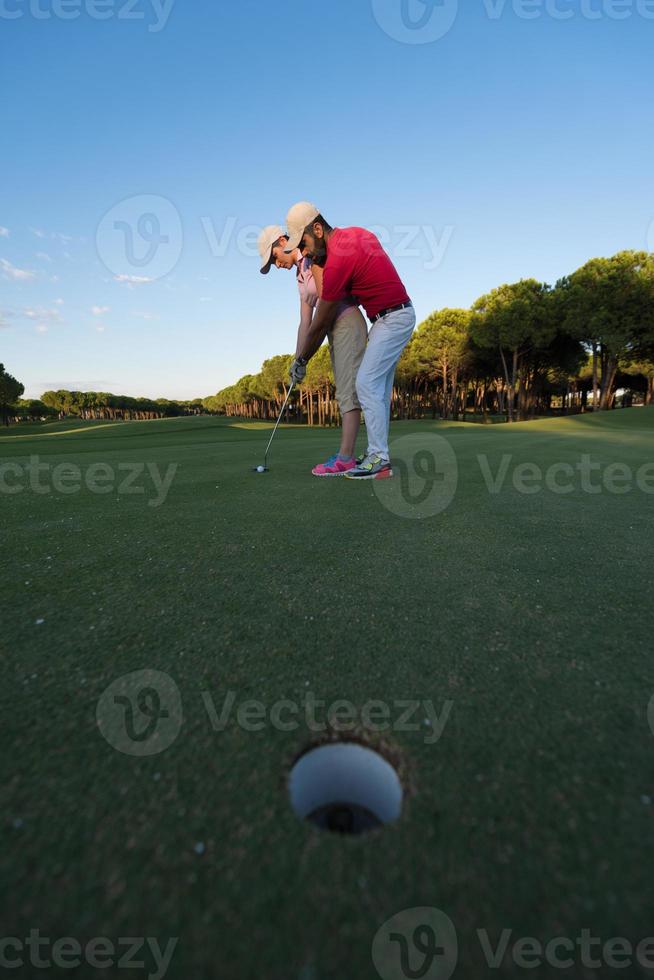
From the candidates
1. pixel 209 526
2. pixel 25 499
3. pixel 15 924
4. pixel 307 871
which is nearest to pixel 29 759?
pixel 15 924

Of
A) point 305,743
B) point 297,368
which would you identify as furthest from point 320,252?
point 305,743

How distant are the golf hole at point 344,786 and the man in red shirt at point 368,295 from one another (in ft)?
10.0

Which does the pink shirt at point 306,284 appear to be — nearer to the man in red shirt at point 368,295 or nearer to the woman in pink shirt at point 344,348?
the woman in pink shirt at point 344,348

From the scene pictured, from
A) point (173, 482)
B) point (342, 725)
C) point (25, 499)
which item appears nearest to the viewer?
point (342, 725)

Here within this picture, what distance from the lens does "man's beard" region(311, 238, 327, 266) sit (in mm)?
3818

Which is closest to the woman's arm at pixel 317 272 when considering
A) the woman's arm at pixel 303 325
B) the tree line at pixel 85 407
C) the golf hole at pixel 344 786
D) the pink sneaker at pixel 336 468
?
the woman's arm at pixel 303 325

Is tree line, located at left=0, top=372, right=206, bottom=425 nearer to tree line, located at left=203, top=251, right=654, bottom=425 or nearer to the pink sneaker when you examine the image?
tree line, located at left=203, top=251, right=654, bottom=425

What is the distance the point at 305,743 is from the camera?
865 mm

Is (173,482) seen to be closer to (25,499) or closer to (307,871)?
(25,499)

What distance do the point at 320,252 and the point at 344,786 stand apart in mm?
4040

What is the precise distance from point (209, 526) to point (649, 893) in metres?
2.13

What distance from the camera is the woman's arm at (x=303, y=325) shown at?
434 cm

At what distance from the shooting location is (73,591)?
60.7 inches

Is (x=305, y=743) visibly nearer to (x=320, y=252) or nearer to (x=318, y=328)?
(x=318, y=328)
